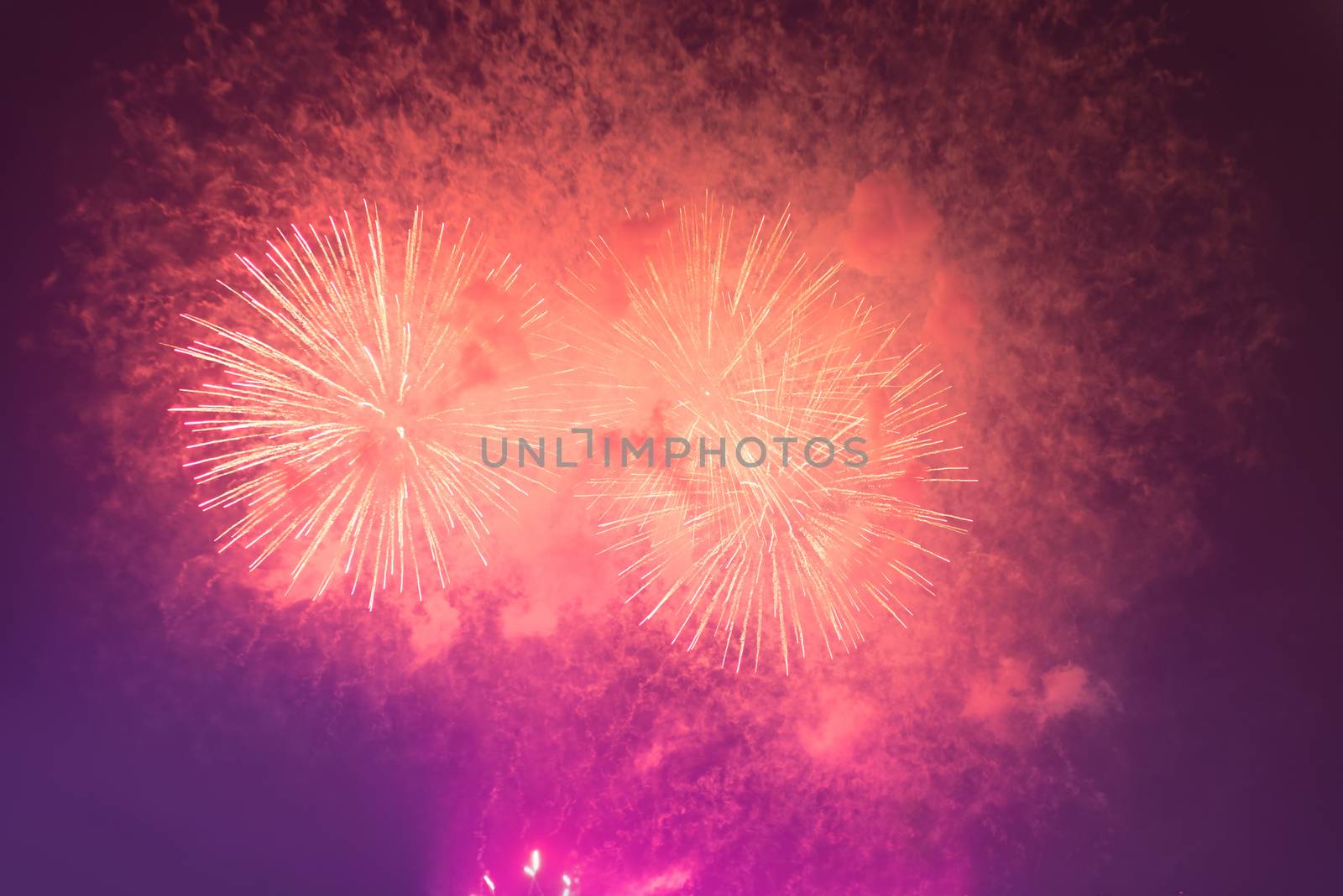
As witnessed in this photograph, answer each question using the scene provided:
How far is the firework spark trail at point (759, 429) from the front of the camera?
4453 millimetres

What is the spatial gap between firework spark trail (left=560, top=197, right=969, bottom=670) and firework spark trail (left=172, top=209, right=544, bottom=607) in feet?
2.34

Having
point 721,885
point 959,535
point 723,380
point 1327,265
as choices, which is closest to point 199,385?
point 723,380

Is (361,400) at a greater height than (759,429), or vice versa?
(361,400)

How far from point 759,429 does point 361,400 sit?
2560mm

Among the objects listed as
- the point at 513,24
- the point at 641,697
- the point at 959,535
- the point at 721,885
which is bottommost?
the point at 721,885

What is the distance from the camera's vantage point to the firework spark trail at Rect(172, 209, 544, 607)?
172 inches

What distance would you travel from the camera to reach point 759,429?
14.4 feet

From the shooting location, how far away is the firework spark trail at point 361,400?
438 cm

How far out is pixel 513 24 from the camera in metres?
4.38

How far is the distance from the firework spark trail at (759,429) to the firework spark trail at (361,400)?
0.71 metres

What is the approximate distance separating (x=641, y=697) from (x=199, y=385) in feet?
11.9

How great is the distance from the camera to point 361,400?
14.4 feet

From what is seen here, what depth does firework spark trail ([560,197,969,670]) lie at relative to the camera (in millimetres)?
4453

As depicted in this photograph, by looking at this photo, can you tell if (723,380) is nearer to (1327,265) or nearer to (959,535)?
(959,535)
